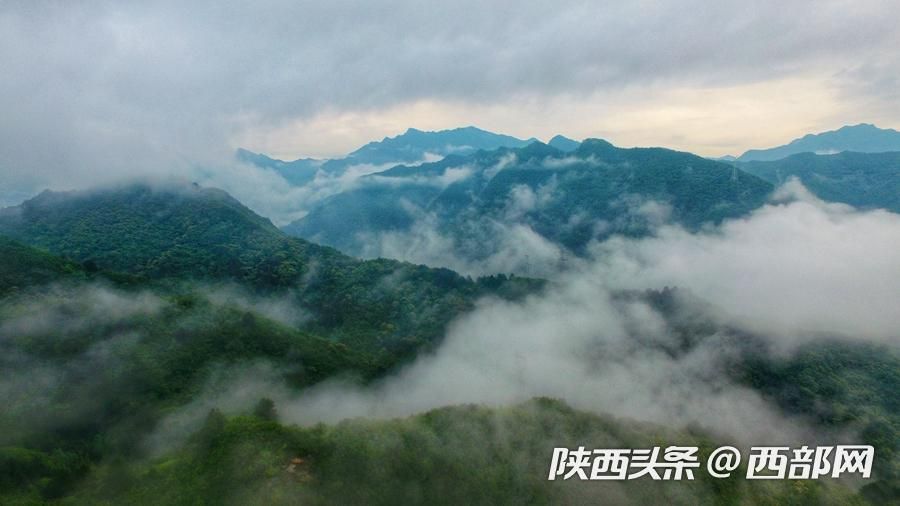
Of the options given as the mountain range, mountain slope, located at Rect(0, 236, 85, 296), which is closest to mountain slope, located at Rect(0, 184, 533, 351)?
the mountain range

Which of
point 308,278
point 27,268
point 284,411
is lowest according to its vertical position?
point 284,411

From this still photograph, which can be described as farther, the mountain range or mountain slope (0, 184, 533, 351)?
mountain slope (0, 184, 533, 351)

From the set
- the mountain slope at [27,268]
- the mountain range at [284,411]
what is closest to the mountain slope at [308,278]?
the mountain range at [284,411]

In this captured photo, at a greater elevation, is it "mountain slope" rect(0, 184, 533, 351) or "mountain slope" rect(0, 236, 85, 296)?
"mountain slope" rect(0, 236, 85, 296)

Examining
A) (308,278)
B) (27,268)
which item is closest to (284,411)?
(27,268)

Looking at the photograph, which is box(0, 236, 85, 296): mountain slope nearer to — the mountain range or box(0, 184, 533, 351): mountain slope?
the mountain range

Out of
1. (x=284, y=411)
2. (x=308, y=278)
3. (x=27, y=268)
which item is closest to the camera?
(x=284, y=411)

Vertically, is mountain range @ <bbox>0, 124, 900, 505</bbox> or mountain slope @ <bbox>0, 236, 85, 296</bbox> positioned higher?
mountain slope @ <bbox>0, 236, 85, 296</bbox>

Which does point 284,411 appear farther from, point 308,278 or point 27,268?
point 308,278

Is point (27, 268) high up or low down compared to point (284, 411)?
up

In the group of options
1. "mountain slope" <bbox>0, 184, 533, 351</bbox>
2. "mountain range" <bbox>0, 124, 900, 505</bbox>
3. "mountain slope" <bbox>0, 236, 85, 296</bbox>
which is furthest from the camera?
"mountain slope" <bbox>0, 184, 533, 351</bbox>

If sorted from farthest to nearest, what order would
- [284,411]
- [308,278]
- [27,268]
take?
1. [308,278]
2. [27,268]
3. [284,411]

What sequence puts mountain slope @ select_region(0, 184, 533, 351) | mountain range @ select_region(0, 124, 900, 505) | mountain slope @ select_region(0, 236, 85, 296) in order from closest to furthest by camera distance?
mountain range @ select_region(0, 124, 900, 505) → mountain slope @ select_region(0, 236, 85, 296) → mountain slope @ select_region(0, 184, 533, 351)
